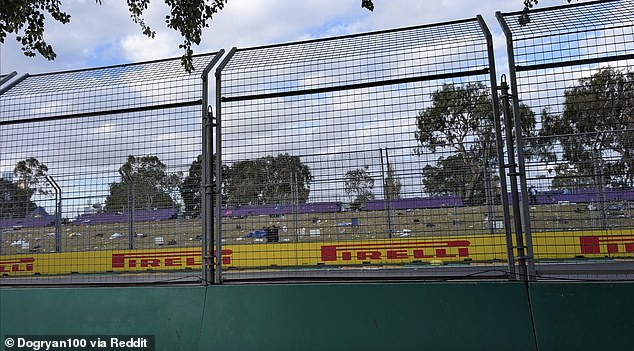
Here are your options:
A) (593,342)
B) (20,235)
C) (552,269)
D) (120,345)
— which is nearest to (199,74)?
(120,345)

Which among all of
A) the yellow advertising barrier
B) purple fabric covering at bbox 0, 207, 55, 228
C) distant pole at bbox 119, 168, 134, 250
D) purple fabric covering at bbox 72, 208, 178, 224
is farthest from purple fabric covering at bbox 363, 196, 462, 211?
purple fabric covering at bbox 0, 207, 55, 228

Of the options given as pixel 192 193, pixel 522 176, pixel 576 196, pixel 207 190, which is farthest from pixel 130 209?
pixel 576 196

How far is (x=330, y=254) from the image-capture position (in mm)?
6352

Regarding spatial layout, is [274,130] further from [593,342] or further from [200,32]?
[593,342]

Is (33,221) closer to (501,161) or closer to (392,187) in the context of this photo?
(392,187)

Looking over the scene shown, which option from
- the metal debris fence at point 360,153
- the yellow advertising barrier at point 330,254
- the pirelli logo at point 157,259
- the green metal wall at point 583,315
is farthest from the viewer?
the pirelli logo at point 157,259

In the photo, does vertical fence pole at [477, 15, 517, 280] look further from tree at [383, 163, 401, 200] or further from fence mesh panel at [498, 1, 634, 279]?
tree at [383, 163, 401, 200]

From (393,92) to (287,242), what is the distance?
2.24 metres

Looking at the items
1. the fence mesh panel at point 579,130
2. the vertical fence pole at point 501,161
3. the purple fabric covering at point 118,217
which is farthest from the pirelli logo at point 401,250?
the purple fabric covering at point 118,217

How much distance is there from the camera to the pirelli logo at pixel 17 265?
19.3ft

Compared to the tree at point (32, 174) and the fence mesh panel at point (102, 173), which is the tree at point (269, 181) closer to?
the fence mesh panel at point (102, 173)

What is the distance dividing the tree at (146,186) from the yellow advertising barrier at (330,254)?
0.64 m

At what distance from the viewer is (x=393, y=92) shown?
4750 millimetres

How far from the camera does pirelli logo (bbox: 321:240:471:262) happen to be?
17.8 feet
